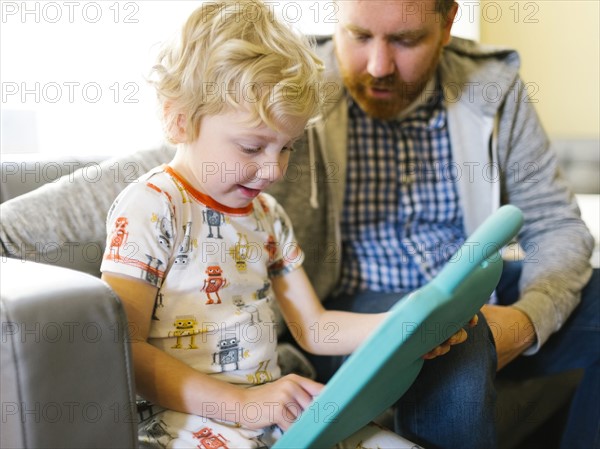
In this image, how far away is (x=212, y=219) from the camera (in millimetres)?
939

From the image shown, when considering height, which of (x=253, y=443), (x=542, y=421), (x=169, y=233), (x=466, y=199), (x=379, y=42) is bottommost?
(x=542, y=421)

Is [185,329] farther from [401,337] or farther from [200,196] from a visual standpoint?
[401,337]

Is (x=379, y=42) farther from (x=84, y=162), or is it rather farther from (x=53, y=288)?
(x=53, y=288)

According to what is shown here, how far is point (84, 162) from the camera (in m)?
1.29

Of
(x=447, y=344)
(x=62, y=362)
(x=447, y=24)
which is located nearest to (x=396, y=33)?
(x=447, y=24)

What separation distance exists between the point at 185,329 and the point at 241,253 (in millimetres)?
132

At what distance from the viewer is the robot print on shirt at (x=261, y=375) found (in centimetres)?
93

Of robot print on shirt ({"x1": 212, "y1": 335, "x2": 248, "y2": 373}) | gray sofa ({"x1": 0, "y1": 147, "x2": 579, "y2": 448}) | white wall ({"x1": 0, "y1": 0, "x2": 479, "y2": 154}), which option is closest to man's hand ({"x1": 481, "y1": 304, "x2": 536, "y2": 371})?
robot print on shirt ({"x1": 212, "y1": 335, "x2": 248, "y2": 373})

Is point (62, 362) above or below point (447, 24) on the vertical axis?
below

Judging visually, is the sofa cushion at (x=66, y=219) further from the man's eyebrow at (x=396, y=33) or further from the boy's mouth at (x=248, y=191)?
the man's eyebrow at (x=396, y=33)

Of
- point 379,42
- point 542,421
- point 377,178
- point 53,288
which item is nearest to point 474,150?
point 377,178

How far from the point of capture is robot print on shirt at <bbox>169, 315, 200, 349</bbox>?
89 cm

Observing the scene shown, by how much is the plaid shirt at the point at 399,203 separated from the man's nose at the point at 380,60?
0.13 meters

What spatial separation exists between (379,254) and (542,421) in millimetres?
610
